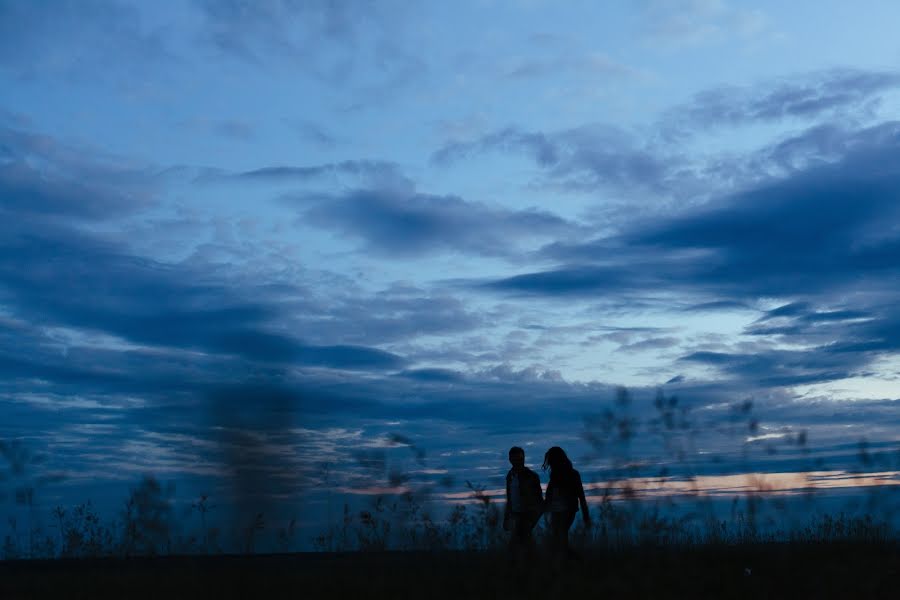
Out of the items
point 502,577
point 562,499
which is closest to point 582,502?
point 562,499

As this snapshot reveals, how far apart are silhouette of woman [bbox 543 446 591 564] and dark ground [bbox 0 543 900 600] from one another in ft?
1.60

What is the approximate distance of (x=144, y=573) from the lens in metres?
11.9

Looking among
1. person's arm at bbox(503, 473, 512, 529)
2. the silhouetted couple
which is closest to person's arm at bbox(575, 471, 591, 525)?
the silhouetted couple

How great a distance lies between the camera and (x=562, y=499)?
12562 mm

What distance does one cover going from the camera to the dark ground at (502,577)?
32.3 ft

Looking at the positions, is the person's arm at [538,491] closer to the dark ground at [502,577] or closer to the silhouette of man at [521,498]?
the silhouette of man at [521,498]

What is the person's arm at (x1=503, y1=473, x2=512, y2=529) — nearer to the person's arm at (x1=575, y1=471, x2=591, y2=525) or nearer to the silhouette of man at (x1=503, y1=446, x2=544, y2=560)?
the silhouette of man at (x1=503, y1=446, x2=544, y2=560)

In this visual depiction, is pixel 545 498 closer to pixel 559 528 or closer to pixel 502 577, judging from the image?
pixel 559 528

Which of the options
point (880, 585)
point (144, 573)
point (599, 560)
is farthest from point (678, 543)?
point (144, 573)

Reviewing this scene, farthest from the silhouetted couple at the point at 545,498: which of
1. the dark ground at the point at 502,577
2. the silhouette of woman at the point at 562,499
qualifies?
the dark ground at the point at 502,577

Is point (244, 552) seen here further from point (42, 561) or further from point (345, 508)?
point (42, 561)

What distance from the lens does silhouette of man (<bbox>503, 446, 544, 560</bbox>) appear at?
1266 centimetres

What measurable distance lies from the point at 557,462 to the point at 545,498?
0.51 meters

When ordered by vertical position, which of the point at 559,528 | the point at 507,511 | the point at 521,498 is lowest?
the point at 559,528
